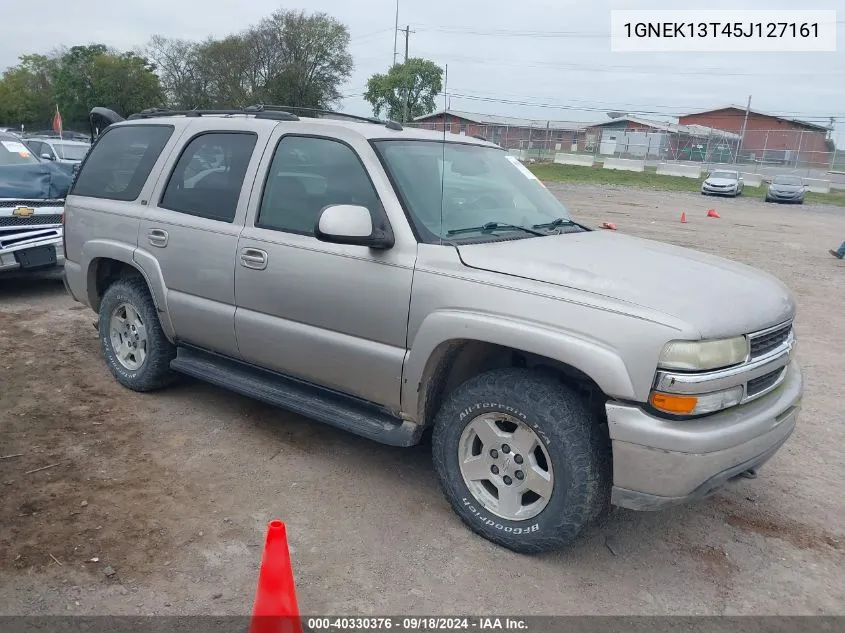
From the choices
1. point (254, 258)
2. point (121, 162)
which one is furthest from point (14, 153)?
point (254, 258)

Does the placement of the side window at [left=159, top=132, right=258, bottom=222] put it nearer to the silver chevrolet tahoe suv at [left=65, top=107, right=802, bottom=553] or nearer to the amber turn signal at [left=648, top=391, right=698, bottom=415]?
the silver chevrolet tahoe suv at [left=65, top=107, right=802, bottom=553]

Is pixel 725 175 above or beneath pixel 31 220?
above

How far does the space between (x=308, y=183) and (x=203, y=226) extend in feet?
2.63

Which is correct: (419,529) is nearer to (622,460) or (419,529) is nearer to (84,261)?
(622,460)

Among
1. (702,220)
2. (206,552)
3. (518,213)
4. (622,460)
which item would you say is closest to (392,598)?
(206,552)

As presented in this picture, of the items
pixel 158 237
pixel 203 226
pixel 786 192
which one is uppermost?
pixel 203 226

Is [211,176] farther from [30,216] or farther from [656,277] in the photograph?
[30,216]

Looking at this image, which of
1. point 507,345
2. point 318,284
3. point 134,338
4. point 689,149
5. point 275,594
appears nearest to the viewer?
point 275,594

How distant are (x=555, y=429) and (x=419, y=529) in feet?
3.06

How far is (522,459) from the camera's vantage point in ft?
10.5

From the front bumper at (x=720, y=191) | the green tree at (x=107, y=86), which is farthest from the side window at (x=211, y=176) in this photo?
the green tree at (x=107, y=86)

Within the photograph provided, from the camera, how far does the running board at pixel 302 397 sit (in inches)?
143

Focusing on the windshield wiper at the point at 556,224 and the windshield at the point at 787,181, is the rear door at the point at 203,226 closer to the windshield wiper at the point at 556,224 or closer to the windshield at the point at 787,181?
the windshield wiper at the point at 556,224

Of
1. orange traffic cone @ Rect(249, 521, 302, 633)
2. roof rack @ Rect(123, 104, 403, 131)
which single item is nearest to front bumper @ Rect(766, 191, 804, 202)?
roof rack @ Rect(123, 104, 403, 131)
